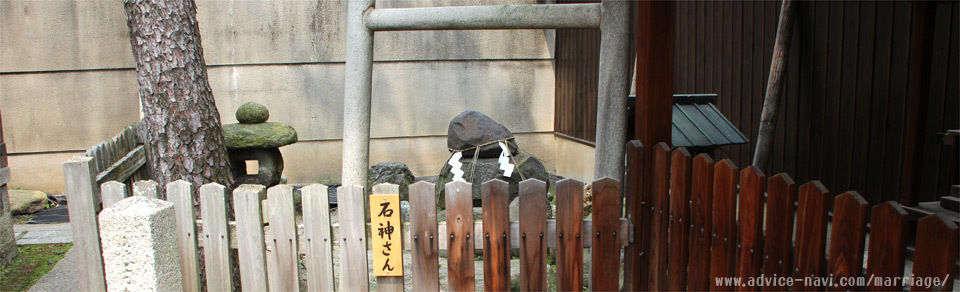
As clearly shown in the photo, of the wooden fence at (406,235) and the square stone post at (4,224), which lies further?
the square stone post at (4,224)

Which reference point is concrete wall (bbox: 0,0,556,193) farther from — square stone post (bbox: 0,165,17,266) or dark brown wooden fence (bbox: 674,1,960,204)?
dark brown wooden fence (bbox: 674,1,960,204)

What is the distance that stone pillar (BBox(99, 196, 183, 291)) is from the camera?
107 inches

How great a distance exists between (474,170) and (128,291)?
13.1ft

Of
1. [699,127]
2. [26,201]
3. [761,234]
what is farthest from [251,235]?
[26,201]

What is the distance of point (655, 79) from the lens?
10.3ft

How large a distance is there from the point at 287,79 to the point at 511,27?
5.97 metres

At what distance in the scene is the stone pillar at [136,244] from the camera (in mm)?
2727

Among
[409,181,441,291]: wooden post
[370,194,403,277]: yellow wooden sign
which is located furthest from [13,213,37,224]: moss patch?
[409,181,441,291]: wooden post

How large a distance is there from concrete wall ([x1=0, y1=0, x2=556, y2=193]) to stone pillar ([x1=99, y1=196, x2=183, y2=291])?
657 cm

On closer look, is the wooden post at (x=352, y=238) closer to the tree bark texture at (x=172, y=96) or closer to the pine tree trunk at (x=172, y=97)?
the pine tree trunk at (x=172, y=97)

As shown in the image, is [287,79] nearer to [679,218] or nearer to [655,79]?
[655,79]

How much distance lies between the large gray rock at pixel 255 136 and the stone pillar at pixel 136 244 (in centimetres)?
437

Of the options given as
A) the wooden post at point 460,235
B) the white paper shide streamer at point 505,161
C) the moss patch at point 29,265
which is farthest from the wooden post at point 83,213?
the white paper shide streamer at point 505,161

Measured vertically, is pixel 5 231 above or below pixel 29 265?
above
